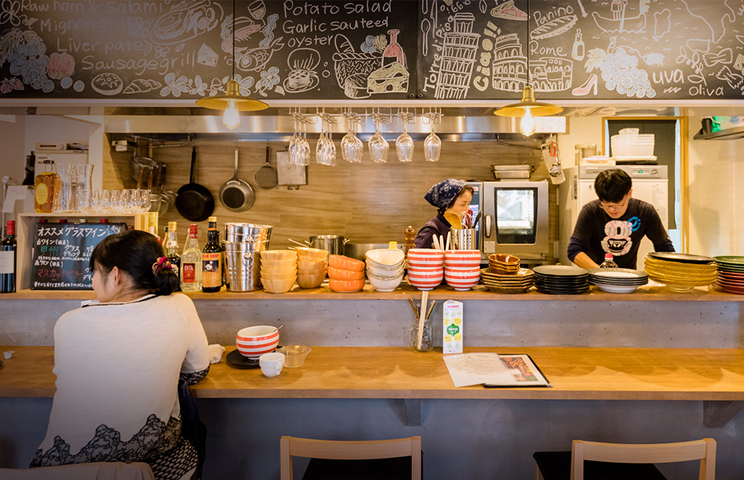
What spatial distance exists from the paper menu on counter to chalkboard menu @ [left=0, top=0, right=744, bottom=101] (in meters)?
1.45

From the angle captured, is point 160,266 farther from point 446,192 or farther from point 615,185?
point 615,185

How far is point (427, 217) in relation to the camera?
4.81 m

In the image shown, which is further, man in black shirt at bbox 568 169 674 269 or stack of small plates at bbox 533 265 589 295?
man in black shirt at bbox 568 169 674 269

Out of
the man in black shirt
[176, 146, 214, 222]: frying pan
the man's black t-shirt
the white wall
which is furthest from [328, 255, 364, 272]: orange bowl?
the white wall

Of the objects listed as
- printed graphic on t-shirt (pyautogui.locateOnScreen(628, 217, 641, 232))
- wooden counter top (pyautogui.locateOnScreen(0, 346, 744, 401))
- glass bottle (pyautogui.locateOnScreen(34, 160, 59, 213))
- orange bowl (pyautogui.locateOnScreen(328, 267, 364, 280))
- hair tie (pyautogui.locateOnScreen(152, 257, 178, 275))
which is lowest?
wooden counter top (pyautogui.locateOnScreen(0, 346, 744, 401))

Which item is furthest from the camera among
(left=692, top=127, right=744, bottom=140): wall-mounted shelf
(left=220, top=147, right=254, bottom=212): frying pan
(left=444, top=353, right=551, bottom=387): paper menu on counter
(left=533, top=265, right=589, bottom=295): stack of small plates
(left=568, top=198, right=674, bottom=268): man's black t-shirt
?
(left=220, top=147, right=254, bottom=212): frying pan

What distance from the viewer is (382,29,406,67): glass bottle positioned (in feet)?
8.36

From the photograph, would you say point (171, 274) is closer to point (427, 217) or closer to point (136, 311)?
point (136, 311)

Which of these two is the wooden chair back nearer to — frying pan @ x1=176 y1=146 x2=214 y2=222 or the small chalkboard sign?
the small chalkboard sign

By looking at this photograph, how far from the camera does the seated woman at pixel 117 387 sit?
5.09 ft

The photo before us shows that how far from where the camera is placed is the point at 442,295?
85.6 inches

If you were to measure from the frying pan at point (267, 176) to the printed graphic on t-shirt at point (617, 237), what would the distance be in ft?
10.5

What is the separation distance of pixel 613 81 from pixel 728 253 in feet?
9.43

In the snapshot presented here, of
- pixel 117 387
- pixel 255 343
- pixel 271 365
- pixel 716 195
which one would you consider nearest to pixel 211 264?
pixel 255 343
